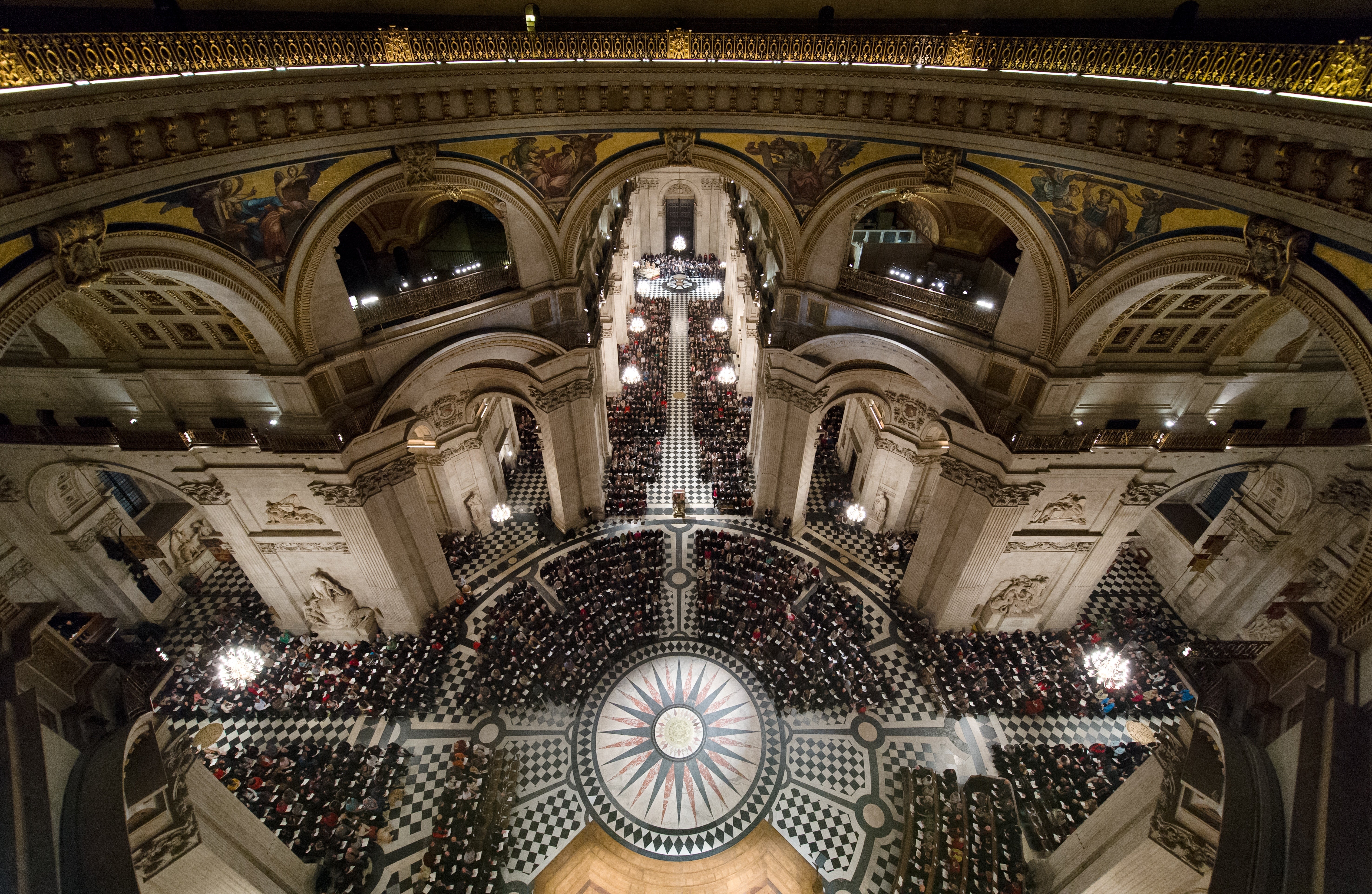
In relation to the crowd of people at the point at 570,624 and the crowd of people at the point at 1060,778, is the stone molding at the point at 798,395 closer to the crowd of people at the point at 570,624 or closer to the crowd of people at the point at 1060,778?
the crowd of people at the point at 570,624

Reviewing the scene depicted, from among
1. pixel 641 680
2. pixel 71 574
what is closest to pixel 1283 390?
pixel 641 680

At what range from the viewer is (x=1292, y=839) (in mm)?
4336

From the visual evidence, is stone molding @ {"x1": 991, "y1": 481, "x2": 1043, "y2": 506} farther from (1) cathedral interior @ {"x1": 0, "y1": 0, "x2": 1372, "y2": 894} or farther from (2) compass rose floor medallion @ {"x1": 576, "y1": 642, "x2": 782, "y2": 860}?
(2) compass rose floor medallion @ {"x1": 576, "y1": 642, "x2": 782, "y2": 860}

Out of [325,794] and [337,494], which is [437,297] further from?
[325,794]

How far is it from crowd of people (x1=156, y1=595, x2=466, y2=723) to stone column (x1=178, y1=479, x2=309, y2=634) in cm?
65

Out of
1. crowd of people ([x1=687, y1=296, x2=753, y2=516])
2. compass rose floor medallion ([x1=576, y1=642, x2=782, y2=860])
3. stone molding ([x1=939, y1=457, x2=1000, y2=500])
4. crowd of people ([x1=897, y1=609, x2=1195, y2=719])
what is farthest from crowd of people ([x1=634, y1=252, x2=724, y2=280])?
crowd of people ([x1=897, y1=609, x2=1195, y2=719])

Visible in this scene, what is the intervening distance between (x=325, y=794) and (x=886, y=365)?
50.2 feet

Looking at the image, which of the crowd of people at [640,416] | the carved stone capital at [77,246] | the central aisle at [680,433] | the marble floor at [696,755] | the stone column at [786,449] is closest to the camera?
the carved stone capital at [77,246]

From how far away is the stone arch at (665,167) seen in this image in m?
11.6

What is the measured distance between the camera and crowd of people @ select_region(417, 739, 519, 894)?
10227 mm

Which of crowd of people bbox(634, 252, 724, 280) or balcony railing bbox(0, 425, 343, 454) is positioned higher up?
balcony railing bbox(0, 425, 343, 454)

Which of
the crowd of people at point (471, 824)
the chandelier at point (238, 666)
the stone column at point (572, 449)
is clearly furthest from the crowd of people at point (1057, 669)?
the chandelier at point (238, 666)

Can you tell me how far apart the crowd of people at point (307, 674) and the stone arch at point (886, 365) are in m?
11.7

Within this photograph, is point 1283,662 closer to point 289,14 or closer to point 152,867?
point 152,867
